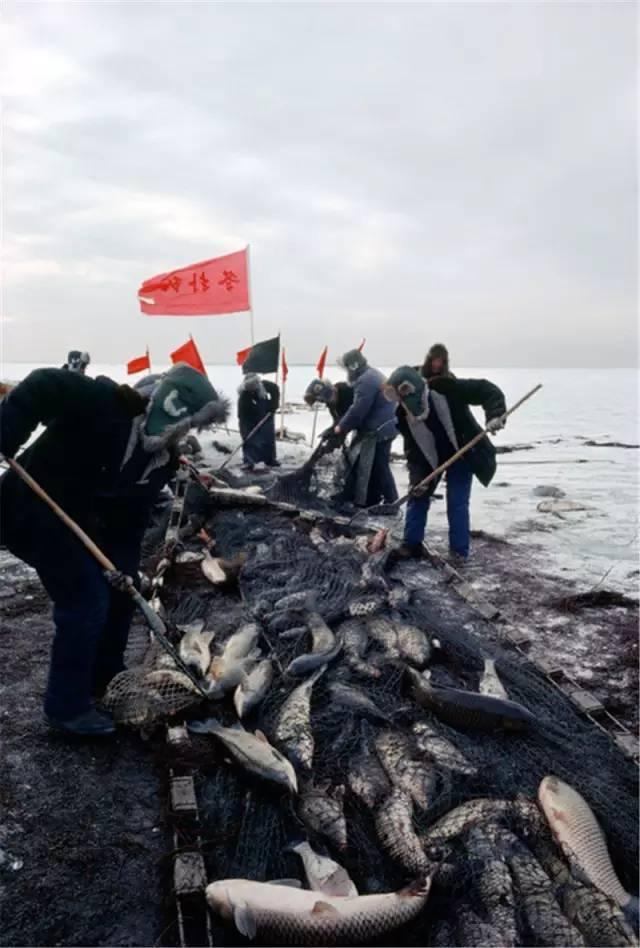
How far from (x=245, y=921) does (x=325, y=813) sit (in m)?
0.68

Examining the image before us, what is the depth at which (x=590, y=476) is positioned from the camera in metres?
16.2

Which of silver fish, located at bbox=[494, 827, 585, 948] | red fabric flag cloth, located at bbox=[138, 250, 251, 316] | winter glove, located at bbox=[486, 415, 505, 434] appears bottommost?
silver fish, located at bbox=[494, 827, 585, 948]

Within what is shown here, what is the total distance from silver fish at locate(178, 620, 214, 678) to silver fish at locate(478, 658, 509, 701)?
1.88 m

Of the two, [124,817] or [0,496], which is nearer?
[124,817]

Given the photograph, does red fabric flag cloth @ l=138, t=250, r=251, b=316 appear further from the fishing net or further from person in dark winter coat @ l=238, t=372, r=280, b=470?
the fishing net

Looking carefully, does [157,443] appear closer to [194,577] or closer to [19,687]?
[19,687]

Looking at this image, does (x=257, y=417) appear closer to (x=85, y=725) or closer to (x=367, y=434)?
(x=367, y=434)

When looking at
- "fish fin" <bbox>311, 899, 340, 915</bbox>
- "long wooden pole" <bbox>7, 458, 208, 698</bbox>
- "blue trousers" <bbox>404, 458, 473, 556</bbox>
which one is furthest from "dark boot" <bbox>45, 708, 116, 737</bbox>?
"blue trousers" <bbox>404, 458, 473, 556</bbox>

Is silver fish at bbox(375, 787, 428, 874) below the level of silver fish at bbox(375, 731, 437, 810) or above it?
below

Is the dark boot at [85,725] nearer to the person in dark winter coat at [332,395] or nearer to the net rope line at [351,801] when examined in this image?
the net rope line at [351,801]

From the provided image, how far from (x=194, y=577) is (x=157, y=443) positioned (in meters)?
2.96

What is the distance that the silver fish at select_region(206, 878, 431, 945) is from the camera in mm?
2439

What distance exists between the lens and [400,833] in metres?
2.97

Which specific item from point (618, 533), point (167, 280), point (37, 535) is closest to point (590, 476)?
point (618, 533)
